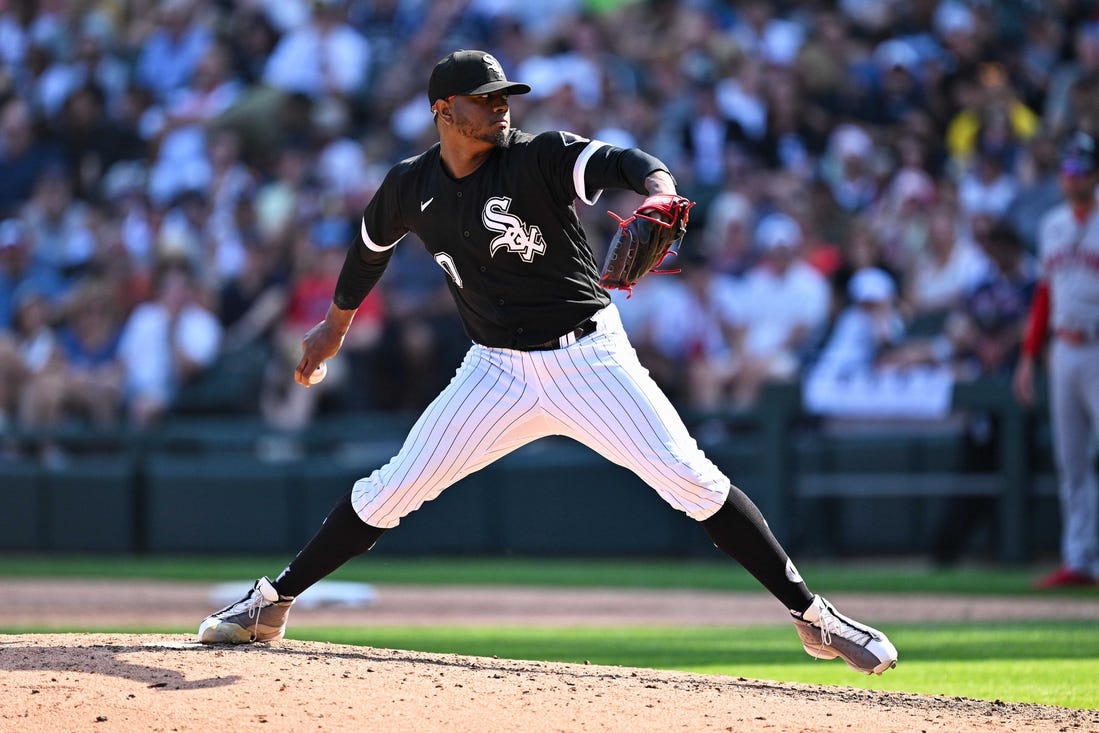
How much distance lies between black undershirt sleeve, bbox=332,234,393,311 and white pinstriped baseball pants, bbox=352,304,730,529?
0.52 metres

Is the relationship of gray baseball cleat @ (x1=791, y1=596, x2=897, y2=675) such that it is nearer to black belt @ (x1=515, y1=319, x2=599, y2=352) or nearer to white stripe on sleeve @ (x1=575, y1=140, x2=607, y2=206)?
black belt @ (x1=515, y1=319, x2=599, y2=352)

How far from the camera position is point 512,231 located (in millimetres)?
5059

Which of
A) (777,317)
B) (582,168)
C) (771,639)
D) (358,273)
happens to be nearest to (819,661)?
(771,639)

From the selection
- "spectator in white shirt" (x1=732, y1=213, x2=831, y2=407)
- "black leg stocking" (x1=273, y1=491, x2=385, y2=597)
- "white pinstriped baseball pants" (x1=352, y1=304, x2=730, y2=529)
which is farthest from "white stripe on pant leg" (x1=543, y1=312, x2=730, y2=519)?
"spectator in white shirt" (x1=732, y1=213, x2=831, y2=407)

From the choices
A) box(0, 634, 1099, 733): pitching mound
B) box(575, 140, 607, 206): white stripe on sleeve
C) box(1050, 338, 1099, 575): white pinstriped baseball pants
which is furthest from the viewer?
box(1050, 338, 1099, 575): white pinstriped baseball pants

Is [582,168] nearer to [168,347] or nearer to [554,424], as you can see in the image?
[554,424]

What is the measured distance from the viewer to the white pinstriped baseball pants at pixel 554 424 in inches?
196

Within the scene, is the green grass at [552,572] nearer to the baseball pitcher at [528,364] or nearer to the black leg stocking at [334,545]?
the baseball pitcher at [528,364]

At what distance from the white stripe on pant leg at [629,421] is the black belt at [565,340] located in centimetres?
2

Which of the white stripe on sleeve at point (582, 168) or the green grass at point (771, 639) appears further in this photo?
the green grass at point (771, 639)

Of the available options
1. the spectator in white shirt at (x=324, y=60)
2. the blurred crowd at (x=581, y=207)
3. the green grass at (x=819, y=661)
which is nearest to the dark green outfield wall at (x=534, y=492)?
the blurred crowd at (x=581, y=207)

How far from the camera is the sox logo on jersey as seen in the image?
5.05 m

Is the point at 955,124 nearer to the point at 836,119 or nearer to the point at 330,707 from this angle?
the point at 836,119

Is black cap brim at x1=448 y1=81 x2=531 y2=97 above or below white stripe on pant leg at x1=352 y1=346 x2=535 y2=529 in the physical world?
above
